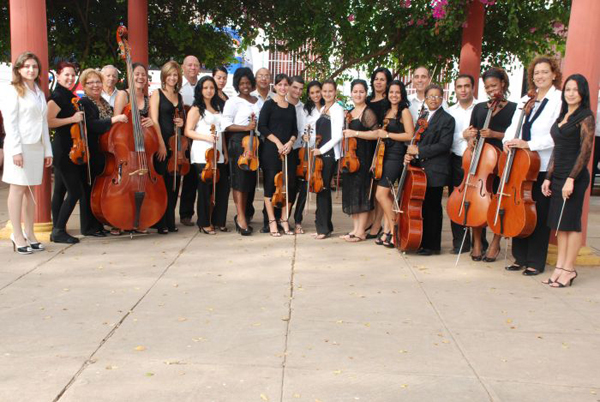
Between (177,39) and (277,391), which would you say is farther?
(177,39)

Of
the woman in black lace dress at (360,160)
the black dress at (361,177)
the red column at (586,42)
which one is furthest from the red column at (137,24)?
the red column at (586,42)

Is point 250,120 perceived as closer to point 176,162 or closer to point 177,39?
point 176,162

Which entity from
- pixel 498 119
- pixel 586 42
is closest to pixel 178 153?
pixel 498 119

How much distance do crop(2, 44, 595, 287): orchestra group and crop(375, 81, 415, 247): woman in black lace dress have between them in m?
0.01

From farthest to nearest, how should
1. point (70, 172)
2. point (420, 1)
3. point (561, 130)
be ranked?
1. point (420, 1)
2. point (70, 172)
3. point (561, 130)

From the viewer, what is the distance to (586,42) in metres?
5.62

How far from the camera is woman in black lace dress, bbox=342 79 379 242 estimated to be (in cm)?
649

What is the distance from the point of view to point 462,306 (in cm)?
457

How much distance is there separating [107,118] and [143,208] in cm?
91

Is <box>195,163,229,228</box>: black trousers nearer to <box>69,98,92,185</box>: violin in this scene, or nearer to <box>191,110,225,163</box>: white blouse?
<box>191,110,225,163</box>: white blouse

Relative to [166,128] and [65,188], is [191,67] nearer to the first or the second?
[166,128]

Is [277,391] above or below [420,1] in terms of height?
below

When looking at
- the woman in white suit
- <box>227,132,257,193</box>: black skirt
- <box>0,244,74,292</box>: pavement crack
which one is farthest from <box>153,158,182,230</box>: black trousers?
the woman in white suit

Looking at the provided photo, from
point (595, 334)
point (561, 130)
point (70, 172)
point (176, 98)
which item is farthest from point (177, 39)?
point (595, 334)
